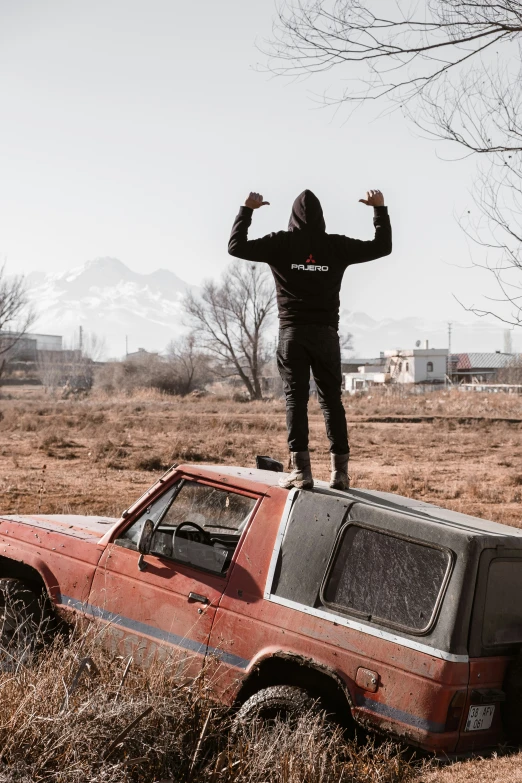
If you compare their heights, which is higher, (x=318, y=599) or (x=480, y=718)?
(x=318, y=599)

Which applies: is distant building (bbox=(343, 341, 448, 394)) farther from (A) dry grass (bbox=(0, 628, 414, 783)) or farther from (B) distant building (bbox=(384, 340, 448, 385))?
(A) dry grass (bbox=(0, 628, 414, 783))

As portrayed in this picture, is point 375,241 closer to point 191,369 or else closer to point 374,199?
point 374,199

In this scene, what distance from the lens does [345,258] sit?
596 centimetres

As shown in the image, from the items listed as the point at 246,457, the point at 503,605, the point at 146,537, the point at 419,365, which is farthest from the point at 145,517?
the point at 419,365

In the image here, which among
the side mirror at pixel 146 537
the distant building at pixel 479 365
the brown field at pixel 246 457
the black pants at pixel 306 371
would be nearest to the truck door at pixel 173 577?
the side mirror at pixel 146 537

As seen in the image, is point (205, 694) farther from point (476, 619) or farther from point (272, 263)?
point (272, 263)

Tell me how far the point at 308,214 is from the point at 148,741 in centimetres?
344

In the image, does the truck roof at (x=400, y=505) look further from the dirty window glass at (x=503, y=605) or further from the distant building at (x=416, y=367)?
the distant building at (x=416, y=367)

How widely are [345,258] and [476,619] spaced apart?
2.69 meters

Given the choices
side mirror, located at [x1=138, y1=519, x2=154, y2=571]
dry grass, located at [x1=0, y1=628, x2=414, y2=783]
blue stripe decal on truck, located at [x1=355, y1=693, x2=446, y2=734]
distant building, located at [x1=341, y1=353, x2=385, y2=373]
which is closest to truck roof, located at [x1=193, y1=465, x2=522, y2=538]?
side mirror, located at [x1=138, y1=519, x2=154, y2=571]

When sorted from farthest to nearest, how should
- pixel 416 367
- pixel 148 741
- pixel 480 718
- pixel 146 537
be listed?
pixel 416 367
pixel 146 537
pixel 480 718
pixel 148 741

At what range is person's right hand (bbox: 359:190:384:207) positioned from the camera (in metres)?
6.15

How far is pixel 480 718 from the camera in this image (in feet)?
13.8

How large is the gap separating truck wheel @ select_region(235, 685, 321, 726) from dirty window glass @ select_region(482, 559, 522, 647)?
3.03 feet
